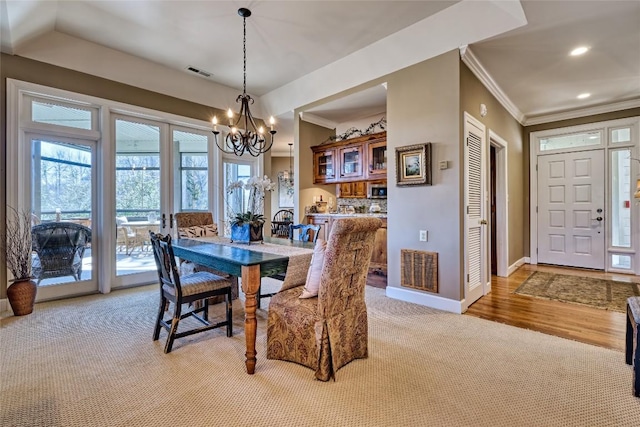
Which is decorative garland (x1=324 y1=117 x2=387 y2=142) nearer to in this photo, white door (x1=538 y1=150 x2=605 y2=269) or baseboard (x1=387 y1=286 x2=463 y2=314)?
baseboard (x1=387 y1=286 x2=463 y2=314)

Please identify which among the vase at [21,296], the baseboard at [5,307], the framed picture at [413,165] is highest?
the framed picture at [413,165]

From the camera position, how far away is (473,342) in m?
2.44

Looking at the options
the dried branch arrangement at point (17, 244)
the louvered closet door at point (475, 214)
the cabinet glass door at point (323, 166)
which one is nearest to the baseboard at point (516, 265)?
the louvered closet door at point (475, 214)

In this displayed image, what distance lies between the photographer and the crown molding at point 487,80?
3.16 m

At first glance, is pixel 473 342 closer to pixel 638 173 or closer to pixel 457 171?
pixel 457 171

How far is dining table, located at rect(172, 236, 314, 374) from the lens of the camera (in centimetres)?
197

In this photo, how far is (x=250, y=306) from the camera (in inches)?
78.2

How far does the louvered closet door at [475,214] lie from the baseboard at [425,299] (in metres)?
0.20

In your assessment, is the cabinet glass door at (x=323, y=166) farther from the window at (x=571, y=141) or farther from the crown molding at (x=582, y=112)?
the window at (x=571, y=141)

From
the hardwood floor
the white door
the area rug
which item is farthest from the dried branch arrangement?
the white door

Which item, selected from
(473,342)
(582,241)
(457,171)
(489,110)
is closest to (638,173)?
(582,241)

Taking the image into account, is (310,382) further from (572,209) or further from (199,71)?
(572,209)

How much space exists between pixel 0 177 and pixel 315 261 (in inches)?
138

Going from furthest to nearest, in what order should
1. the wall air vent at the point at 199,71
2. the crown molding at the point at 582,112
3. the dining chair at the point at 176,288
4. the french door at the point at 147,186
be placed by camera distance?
1. the crown molding at the point at 582,112
2. the wall air vent at the point at 199,71
3. the french door at the point at 147,186
4. the dining chair at the point at 176,288
